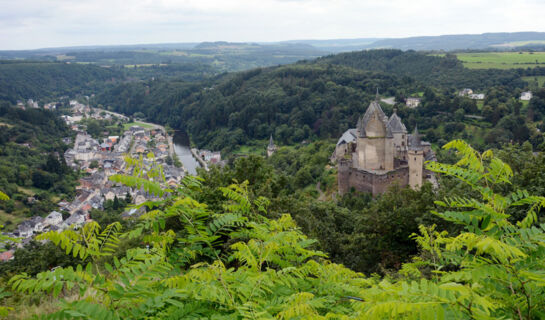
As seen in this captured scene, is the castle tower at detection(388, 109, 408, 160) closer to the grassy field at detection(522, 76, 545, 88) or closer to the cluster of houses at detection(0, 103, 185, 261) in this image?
the cluster of houses at detection(0, 103, 185, 261)

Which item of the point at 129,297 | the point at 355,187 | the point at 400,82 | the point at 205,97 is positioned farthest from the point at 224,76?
the point at 129,297

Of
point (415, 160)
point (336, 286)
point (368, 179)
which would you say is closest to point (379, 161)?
point (368, 179)

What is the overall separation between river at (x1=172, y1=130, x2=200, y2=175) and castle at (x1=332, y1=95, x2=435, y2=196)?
1802 inches

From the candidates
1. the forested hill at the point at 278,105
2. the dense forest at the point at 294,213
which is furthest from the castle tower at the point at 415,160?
the forested hill at the point at 278,105

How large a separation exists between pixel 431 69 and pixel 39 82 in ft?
542

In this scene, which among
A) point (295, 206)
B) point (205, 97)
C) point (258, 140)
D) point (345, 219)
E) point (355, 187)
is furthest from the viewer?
point (205, 97)

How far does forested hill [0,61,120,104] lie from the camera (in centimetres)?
15700

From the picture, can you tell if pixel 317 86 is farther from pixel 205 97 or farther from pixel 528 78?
pixel 528 78

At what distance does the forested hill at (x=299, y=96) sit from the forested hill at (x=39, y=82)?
52248 millimetres

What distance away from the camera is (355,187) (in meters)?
36.2

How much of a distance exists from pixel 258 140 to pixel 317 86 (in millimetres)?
23472

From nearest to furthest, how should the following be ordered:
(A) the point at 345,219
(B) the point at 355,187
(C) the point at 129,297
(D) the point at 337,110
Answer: (C) the point at 129,297 < (A) the point at 345,219 < (B) the point at 355,187 < (D) the point at 337,110

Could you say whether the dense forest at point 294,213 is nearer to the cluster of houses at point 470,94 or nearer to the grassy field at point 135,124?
the cluster of houses at point 470,94

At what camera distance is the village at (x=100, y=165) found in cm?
4653
